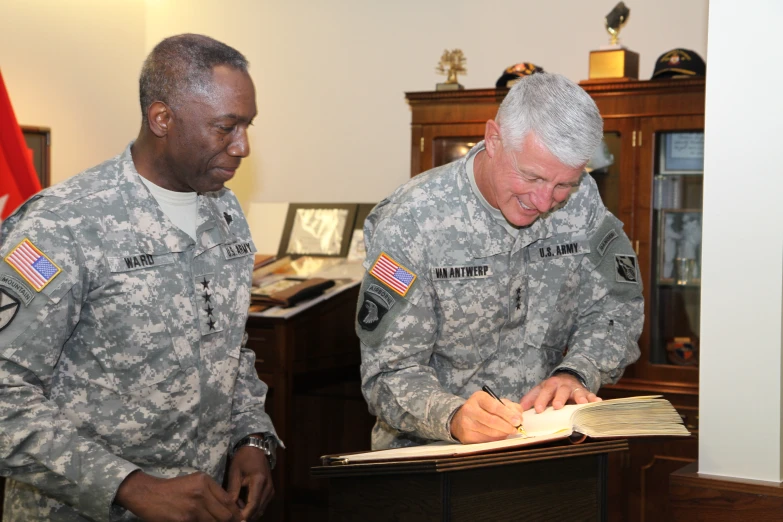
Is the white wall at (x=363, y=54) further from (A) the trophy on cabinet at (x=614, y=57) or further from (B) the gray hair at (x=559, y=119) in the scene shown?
(B) the gray hair at (x=559, y=119)

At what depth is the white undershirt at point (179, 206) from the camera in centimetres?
175

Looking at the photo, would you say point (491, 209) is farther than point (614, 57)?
No

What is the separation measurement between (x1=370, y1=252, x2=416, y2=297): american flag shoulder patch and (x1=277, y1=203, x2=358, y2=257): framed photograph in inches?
111

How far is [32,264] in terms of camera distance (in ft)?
4.91

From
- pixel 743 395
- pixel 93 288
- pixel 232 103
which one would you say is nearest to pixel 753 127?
pixel 743 395

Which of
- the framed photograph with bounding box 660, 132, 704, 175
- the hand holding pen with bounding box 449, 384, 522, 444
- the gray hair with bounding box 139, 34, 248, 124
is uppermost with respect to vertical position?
the framed photograph with bounding box 660, 132, 704, 175

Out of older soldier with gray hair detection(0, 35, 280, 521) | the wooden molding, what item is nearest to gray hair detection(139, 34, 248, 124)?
older soldier with gray hair detection(0, 35, 280, 521)

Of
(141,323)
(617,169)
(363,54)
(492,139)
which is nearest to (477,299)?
(492,139)

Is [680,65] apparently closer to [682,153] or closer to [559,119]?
[682,153]

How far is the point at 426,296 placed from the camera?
1.87 meters

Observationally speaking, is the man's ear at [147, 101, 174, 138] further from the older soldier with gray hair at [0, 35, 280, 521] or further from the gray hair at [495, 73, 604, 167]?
the gray hair at [495, 73, 604, 167]

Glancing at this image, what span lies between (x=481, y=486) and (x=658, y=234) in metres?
2.80

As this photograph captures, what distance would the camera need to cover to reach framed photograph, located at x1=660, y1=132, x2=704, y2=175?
389 cm

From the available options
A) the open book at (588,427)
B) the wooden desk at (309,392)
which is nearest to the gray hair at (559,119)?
the open book at (588,427)
